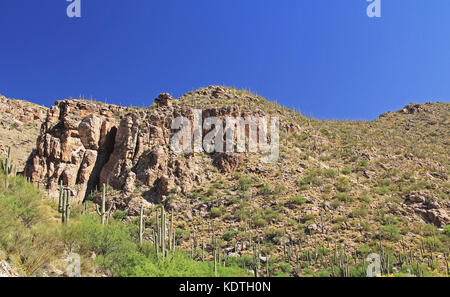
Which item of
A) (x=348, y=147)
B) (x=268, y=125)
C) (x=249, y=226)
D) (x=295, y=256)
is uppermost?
(x=268, y=125)

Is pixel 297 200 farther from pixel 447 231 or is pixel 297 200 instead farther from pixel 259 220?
pixel 447 231

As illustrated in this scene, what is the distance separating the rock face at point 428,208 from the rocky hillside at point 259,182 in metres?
0.09

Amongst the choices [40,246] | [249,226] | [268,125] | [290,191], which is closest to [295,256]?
[249,226]

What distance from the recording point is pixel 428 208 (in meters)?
32.7

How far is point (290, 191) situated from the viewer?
35812 millimetres

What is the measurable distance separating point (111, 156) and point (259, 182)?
745 inches

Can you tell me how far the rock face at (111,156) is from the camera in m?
35.9

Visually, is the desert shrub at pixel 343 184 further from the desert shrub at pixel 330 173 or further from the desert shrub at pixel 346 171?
the desert shrub at pixel 346 171

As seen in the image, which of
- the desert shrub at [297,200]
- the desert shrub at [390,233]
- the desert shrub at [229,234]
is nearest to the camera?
the desert shrub at [390,233]

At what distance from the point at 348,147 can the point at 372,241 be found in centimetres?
2228

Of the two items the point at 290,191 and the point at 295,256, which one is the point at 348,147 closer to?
the point at 290,191

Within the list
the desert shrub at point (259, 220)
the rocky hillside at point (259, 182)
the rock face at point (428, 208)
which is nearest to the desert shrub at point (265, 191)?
the rocky hillside at point (259, 182)

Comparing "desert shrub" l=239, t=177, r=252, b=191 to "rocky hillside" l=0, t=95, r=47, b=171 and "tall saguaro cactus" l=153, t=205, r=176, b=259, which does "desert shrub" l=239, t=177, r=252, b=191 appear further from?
"rocky hillside" l=0, t=95, r=47, b=171
